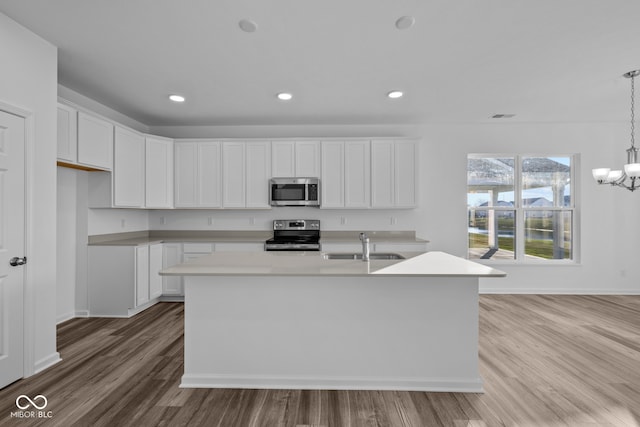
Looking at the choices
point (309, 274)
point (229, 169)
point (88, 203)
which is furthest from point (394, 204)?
point (88, 203)

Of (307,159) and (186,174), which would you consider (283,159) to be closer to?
(307,159)

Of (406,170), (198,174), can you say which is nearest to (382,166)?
(406,170)

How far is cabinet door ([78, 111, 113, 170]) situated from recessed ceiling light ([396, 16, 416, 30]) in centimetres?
317

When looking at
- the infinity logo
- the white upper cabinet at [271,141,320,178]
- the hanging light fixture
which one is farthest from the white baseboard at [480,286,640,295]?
the infinity logo

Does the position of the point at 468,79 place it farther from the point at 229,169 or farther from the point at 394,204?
the point at 229,169

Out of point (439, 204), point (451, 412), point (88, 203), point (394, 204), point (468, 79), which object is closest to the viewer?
point (451, 412)

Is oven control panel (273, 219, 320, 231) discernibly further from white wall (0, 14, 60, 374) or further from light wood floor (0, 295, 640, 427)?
white wall (0, 14, 60, 374)

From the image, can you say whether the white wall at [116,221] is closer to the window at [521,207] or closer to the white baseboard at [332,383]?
the white baseboard at [332,383]

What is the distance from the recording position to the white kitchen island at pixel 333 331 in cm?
223

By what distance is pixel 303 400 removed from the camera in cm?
210

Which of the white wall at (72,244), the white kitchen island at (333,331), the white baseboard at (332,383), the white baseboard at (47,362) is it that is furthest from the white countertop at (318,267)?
the white wall at (72,244)

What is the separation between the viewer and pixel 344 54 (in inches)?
108

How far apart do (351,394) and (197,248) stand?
3061 mm

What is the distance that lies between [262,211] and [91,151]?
2294 millimetres
